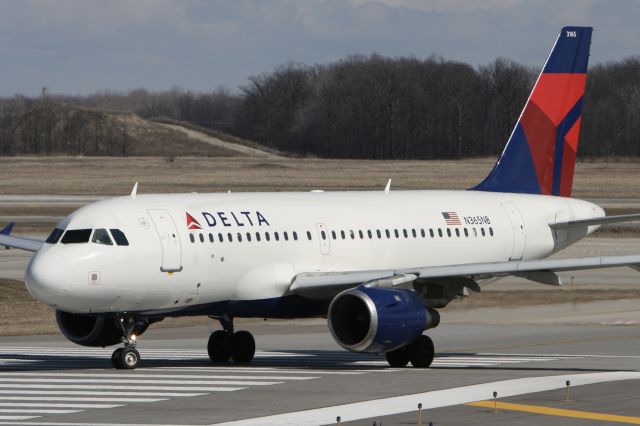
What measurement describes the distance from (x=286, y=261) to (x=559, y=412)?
11.1m

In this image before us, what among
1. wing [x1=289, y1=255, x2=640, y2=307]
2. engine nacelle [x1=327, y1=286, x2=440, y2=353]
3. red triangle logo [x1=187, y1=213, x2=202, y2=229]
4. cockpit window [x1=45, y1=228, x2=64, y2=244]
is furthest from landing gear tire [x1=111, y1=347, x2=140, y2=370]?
engine nacelle [x1=327, y1=286, x2=440, y2=353]

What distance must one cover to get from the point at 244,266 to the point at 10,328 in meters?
15.9

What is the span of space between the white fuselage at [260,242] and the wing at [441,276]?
926mm

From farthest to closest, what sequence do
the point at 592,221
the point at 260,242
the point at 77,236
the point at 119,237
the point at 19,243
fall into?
1. the point at 592,221
2. the point at 19,243
3. the point at 260,242
4. the point at 119,237
5. the point at 77,236

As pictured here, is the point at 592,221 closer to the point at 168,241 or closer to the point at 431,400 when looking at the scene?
the point at 168,241

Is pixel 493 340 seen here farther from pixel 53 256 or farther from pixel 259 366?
pixel 53 256

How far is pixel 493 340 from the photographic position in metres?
43.7

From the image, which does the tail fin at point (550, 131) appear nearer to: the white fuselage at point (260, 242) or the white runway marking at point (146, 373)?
the white fuselage at point (260, 242)

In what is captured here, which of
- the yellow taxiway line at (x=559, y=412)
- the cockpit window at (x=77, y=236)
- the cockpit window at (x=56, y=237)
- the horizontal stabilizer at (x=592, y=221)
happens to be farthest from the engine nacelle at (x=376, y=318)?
the horizontal stabilizer at (x=592, y=221)

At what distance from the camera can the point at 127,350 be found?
109ft

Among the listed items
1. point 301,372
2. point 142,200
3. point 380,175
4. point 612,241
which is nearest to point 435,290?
point 301,372

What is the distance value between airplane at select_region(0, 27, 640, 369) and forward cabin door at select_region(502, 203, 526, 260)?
40 millimetres

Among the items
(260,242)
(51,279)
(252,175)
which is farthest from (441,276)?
(252,175)

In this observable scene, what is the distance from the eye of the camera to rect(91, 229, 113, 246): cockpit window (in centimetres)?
3225
